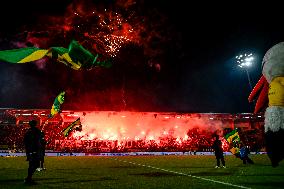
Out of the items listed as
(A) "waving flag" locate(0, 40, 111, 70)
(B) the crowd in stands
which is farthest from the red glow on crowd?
(A) "waving flag" locate(0, 40, 111, 70)

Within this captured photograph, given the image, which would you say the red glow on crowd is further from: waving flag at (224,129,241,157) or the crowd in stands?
waving flag at (224,129,241,157)

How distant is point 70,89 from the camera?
32.1 metres

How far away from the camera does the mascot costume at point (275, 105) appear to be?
3355mm


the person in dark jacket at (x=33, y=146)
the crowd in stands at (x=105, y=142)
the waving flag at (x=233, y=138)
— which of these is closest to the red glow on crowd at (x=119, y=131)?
the crowd in stands at (x=105, y=142)

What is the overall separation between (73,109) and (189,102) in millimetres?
14024

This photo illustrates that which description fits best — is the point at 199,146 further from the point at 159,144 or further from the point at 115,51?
the point at 115,51

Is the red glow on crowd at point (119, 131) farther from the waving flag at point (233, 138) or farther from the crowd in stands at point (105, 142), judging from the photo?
the waving flag at point (233, 138)

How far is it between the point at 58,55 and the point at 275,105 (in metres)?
7.51

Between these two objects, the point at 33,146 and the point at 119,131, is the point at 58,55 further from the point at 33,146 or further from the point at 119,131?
the point at 119,131

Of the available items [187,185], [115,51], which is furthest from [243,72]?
[187,185]

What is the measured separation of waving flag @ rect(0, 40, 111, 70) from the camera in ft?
27.9

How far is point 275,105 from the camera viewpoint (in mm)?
3441

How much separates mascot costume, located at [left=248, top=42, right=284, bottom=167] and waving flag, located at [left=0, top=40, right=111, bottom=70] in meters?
6.40

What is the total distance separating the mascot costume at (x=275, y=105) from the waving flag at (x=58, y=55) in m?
6.40
